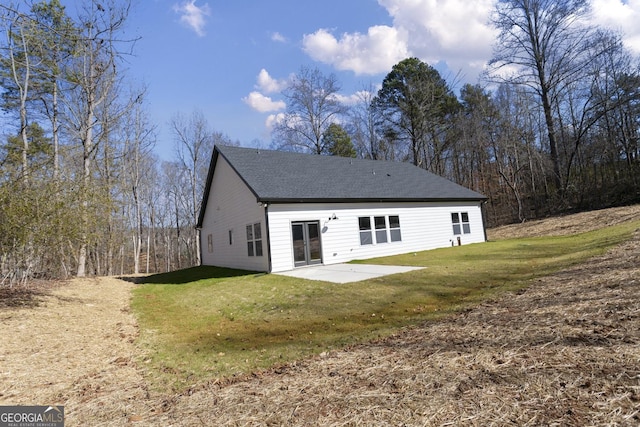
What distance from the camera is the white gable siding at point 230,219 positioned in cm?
1398

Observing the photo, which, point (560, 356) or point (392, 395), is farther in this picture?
point (560, 356)

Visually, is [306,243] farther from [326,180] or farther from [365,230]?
[326,180]

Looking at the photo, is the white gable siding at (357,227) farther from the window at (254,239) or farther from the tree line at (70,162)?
the tree line at (70,162)

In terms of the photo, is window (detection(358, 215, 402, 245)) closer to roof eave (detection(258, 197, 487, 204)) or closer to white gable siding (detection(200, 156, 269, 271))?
roof eave (detection(258, 197, 487, 204))

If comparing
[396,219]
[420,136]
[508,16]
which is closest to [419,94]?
[420,136]

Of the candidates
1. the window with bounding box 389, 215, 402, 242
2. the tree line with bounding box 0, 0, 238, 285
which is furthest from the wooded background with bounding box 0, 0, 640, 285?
the window with bounding box 389, 215, 402, 242

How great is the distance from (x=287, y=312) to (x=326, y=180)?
10072 millimetres

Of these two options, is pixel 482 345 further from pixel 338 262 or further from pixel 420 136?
pixel 420 136

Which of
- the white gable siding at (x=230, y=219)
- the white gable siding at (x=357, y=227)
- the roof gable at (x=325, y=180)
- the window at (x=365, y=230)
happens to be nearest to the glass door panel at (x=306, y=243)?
the white gable siding at (x=357, y=227)

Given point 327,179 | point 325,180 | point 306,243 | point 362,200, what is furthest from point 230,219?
point 362,200

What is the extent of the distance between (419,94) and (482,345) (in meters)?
30.4

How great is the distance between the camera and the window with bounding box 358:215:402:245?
15.6 metres

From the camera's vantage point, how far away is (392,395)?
2.83 metres

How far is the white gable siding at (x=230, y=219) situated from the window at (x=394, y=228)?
6.68m
